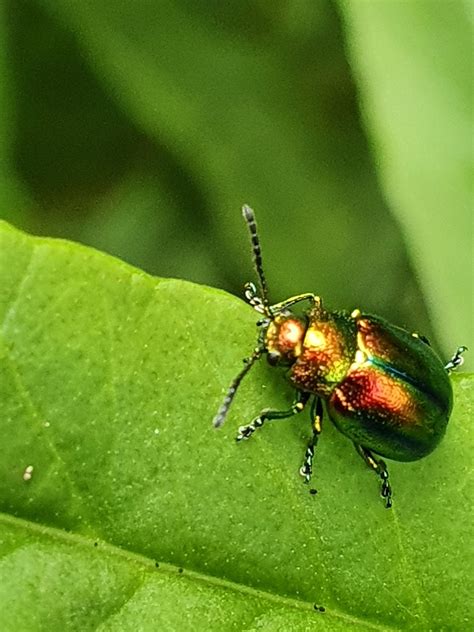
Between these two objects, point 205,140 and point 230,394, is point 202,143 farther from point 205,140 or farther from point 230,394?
point 230,394

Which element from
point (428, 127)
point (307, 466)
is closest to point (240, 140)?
point (428, 127)

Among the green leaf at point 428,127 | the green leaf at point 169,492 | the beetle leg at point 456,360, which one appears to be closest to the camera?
the green leaf at point 169,492

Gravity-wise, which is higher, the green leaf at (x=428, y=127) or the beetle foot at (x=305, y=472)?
the green leaf at (x=428, y=127)

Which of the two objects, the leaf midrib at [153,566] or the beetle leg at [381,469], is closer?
the leaf midrib at [153,566]

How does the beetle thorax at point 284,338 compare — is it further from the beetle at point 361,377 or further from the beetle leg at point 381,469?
the beetle leg at point 381,469

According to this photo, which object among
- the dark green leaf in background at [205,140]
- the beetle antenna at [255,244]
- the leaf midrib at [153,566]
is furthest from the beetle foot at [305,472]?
the dark green leaf in background at [205,140]

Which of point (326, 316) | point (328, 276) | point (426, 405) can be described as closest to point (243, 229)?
point (328, 276)

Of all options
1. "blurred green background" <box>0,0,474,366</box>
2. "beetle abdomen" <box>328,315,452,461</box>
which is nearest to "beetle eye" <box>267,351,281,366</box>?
"beetle abdomen" <box>328,315,452,461</box>

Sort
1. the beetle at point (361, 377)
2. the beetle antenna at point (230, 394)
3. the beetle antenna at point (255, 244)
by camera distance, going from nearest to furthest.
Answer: the beetle antenna at point (230, 394)
the beetle at point (361, 377)
the beetle antenna at point (255, 244)
